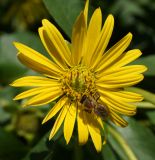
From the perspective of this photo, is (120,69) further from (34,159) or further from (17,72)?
(17,72)

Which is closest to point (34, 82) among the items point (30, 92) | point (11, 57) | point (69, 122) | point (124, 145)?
point (30, 92)

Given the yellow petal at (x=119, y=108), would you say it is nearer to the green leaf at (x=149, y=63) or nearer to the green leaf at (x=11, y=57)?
the green leaf at (x=149, y=63)

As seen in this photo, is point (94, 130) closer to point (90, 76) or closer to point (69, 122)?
point (69, 122)

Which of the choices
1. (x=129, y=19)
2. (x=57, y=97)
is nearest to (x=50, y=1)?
(x=57, y=97)

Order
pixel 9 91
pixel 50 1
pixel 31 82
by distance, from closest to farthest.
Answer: pixel 31 82, pixel 50 1, pixel 9 91

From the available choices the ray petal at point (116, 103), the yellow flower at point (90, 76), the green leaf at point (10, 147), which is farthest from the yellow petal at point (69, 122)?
the green leaf at point (10, 147)
